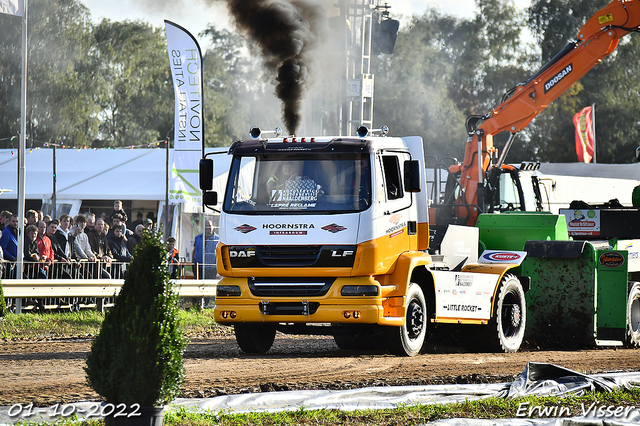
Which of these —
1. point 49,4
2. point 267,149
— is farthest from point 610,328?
point 49,4

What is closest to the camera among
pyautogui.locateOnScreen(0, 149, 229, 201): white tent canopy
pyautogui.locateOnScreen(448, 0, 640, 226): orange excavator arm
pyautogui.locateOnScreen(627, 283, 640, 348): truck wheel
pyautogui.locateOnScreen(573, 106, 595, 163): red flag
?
pyautogui.locateOnScreen(627, 283, 640, 348): truck wheel

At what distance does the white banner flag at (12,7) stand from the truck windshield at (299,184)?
30.8ft

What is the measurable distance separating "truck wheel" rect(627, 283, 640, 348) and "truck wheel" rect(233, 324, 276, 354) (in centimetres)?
542

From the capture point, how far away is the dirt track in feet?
25.4

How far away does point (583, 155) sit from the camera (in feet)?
A: 145

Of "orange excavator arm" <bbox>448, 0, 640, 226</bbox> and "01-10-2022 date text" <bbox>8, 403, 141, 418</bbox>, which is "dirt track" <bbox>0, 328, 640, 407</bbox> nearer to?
"01-10-2022 date text" <bbox>8, 403, 141, 418</bbox>

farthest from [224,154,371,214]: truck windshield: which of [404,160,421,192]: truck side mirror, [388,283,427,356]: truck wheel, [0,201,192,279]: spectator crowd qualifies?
[0,201,192,279]: spectator crowd

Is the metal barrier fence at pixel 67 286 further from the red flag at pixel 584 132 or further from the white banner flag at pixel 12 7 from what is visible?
the red flag at pixel 584 132

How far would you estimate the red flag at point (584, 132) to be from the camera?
144 feet

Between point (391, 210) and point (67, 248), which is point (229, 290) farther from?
point (67, 248)

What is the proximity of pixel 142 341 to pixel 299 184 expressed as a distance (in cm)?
552

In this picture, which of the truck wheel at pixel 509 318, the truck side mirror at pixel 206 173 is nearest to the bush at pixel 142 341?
the truck side mirror at pixel 206 173

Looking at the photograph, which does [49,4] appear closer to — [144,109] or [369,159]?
[144,109]

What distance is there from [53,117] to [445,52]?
94.9ft
